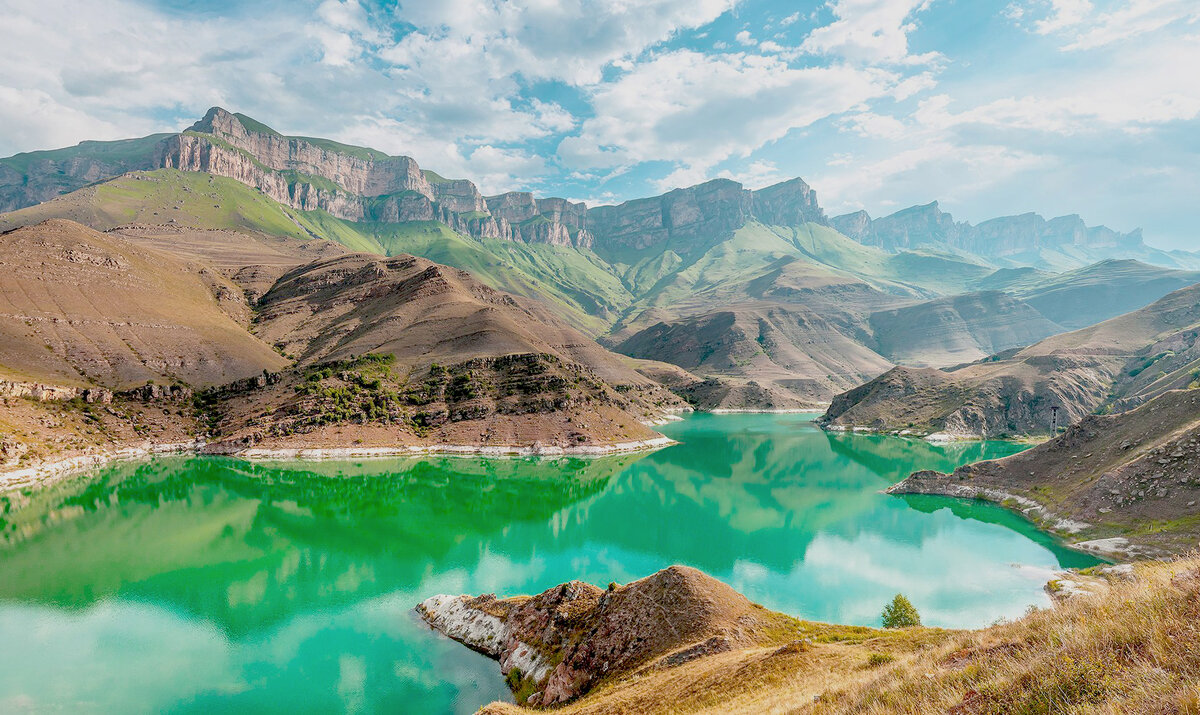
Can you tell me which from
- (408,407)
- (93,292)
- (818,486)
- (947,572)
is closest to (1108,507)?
(947,572)

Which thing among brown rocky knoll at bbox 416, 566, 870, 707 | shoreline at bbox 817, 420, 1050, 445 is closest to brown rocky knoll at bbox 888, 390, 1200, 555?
brown rocky knoll at bbox 416, 566, 870, 707

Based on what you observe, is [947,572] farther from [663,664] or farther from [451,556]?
[451,556]

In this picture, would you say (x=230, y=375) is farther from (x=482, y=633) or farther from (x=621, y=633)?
(x=621, y=633)

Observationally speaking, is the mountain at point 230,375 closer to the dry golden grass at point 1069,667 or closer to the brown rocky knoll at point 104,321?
the brown rocky knoll at point 104,321

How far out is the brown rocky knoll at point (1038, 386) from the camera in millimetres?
152375

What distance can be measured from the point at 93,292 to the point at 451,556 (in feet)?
495

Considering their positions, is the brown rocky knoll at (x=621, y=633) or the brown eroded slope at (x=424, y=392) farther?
the brown eroded slope at (x=424, y=392)

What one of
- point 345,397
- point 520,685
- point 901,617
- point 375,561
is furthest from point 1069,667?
point 345,397

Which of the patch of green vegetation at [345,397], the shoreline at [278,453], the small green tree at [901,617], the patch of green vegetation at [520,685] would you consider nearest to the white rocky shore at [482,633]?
the patch of green vegetation at [520,685]

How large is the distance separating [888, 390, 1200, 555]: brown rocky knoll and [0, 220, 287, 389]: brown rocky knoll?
173 m

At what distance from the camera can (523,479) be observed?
355 feet

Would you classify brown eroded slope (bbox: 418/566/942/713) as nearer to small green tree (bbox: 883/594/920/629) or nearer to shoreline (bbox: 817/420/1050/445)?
small green tree (bbox: 883/594/920/629)

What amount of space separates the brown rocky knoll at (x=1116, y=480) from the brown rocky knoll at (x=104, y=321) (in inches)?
6800

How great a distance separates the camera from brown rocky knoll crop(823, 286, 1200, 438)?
15238 centimetres
